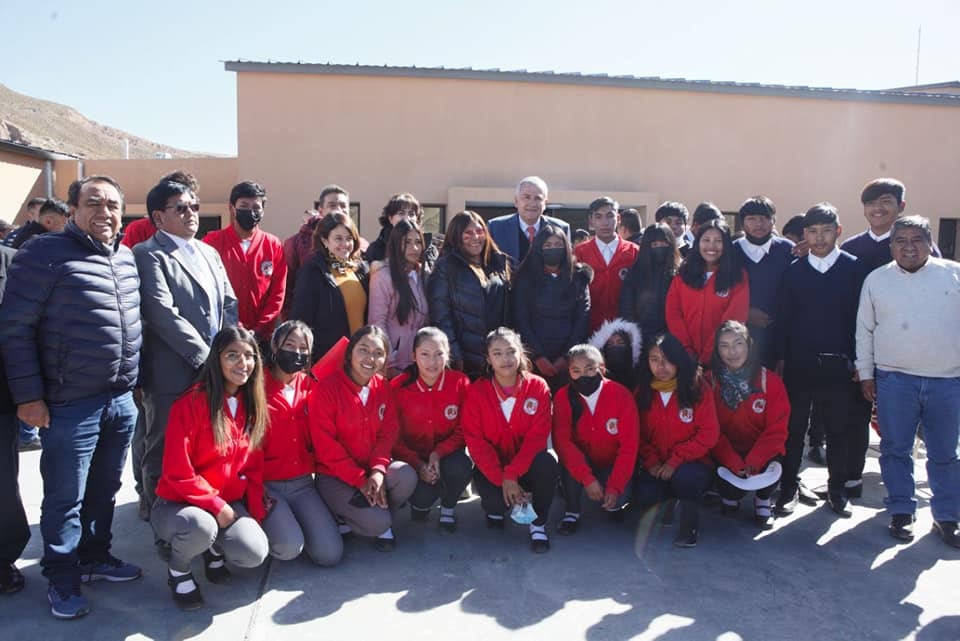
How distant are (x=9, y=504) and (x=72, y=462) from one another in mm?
464

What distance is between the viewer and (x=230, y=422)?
3.44m

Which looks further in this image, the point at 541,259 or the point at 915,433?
the point at 541,259

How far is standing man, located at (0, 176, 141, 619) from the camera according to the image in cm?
292

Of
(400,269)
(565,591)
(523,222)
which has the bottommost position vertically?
(565,591)

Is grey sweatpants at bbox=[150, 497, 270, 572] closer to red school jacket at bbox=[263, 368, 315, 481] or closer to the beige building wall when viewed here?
red school jacket at bbox=[263, 368, 315, 481]

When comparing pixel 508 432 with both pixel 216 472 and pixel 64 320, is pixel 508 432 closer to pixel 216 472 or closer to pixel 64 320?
pixel 216 472

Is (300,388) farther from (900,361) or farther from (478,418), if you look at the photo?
(900,361)

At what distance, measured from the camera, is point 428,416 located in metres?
4.20

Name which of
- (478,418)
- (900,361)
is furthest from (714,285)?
(478,418)

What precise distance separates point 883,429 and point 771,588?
1.42 m

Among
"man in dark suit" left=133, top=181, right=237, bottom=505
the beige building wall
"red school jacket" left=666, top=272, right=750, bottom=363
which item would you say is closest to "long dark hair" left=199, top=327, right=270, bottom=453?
"man in dark suit" left=133, top=181, right=237, bottom=505

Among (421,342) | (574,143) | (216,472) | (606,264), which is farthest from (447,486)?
(574,143)

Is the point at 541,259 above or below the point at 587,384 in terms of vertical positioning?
above

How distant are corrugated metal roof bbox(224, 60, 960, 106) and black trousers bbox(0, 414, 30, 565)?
9984 mm
